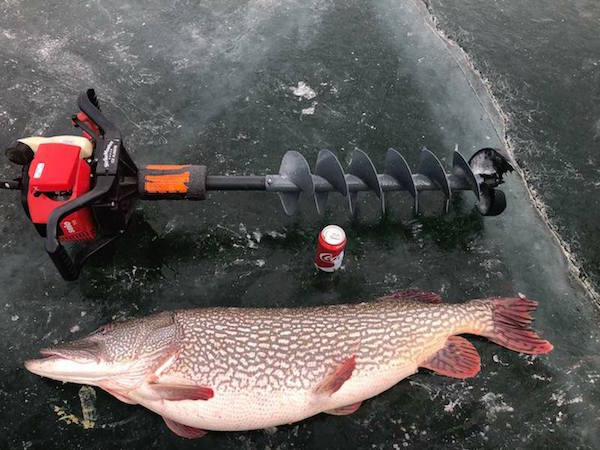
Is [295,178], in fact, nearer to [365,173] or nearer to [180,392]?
[365,173]

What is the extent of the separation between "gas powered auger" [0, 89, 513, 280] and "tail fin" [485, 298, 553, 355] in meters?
0.89

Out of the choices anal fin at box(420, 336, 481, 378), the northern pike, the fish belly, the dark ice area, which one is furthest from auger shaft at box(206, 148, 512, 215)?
the fish belly

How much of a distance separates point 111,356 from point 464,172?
282cm

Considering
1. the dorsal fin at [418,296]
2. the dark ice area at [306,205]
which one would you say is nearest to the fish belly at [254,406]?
the dark ice area at [306,205]

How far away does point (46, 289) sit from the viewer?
141 inches

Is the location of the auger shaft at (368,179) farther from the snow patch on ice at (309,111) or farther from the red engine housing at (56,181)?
the snow patch on ice at (309,111)

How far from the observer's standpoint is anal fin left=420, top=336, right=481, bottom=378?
3129 mm

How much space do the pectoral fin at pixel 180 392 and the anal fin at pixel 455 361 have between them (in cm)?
137

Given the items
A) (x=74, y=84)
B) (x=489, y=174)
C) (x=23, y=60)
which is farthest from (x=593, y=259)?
(x=23, y=60)

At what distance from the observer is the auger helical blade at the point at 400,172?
3.68 m

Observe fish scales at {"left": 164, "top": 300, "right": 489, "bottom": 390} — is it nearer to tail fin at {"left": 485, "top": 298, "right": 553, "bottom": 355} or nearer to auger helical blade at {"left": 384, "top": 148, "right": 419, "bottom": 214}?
tail fin at {"left": 485, "top": 298, "right": 553, "bottom": 355}

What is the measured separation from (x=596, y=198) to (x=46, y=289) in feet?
14.9

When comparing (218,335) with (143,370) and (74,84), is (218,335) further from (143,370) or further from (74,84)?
(74,84)

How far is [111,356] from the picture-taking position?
284 centimetres
